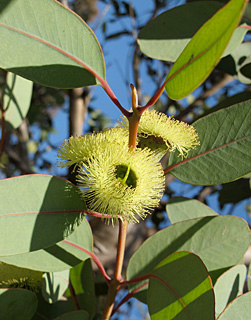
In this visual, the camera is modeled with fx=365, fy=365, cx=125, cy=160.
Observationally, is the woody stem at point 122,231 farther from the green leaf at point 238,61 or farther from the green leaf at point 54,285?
the green leaf at point 238,61

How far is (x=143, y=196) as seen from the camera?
2.21 feet

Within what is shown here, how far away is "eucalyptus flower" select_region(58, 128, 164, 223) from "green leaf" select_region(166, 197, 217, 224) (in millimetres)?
367

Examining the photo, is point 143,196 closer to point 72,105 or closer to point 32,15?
point 32,15

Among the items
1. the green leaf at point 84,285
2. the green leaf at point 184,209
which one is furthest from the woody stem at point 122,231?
the green leaf at point 184,209

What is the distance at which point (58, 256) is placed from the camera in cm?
77

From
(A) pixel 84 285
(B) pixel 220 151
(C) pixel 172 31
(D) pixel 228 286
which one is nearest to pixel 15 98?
(C) pixel 172 31

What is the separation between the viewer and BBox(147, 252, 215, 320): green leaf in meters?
0.59

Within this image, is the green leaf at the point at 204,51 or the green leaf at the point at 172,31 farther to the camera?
the green leaf at the point at 172,31

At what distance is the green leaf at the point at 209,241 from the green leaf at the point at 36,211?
0.25 metres

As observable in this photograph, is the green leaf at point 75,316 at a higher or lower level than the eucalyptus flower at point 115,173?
lower

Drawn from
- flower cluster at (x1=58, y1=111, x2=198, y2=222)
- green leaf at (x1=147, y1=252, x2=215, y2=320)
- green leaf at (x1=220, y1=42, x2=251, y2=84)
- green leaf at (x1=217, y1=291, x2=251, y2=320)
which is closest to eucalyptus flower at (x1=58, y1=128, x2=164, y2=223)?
flower cluster at (x1=58, y1=111, x2=198, y2=222)

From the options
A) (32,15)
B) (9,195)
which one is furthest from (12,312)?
(32,15)

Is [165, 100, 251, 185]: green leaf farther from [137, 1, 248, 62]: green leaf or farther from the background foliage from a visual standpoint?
[137, 1, 248, 62]: green leaf

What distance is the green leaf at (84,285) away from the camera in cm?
91
